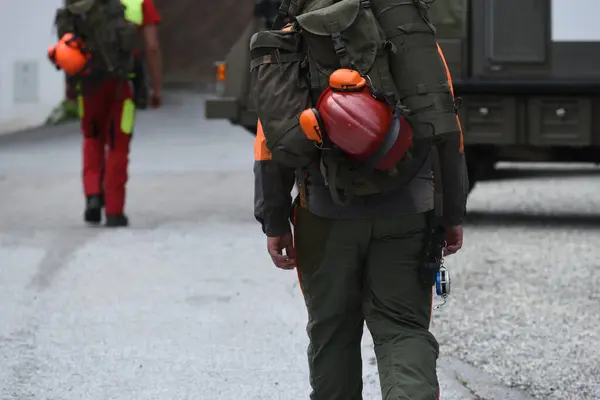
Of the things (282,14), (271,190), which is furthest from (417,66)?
(271,190)

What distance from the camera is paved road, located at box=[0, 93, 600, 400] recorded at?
6.10 meters

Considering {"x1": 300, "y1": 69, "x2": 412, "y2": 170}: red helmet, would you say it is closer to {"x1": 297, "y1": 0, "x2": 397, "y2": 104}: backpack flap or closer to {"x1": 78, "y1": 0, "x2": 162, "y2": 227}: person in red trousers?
{"x1": 297, "y1": 0, "x2": 397, "y2": 104}: backpack flap

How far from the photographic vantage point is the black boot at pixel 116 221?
11.3m

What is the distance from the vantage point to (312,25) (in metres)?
4.07

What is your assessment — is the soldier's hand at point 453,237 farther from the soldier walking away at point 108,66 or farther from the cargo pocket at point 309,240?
the soldier walking away at point 108,66

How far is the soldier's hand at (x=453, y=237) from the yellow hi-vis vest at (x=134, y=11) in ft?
22.5

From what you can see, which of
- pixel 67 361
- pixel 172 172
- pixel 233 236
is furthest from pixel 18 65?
pixel 67 361

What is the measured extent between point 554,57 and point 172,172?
20.1ft

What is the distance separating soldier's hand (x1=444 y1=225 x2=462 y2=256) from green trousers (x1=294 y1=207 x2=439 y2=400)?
0.50ft

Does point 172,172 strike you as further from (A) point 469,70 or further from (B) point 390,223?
(B) point 390,223

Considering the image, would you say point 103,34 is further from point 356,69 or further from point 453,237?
point 356,69

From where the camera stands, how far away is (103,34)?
1082 centimetres

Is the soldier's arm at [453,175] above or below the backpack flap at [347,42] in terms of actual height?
A: below

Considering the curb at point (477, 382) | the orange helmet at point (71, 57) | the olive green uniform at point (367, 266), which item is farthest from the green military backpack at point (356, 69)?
the orange helmet at point (71, 57)
